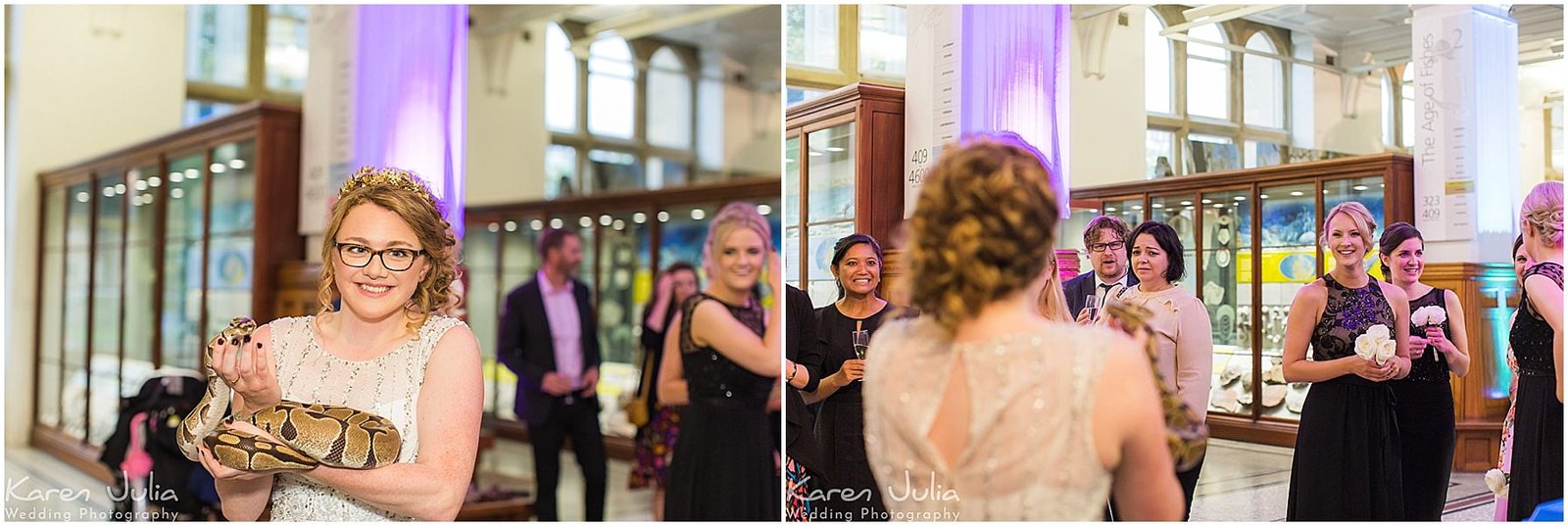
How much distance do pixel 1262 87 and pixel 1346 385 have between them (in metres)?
0.79

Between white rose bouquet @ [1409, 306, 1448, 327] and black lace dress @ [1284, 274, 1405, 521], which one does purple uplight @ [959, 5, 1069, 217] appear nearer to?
black lace dress @ [1284, 274, 1405, 521]

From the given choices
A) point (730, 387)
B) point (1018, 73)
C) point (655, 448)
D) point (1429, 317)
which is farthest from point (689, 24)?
point (1429, 317)

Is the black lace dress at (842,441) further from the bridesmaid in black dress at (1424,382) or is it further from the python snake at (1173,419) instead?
the bridesmaid in black dress at (1424,382)

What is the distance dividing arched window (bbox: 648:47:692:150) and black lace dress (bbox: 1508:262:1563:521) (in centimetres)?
824

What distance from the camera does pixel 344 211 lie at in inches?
96.3

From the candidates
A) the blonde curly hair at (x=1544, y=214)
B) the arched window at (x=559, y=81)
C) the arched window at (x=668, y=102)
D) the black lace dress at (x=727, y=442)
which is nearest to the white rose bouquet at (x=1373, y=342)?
the blonde curly hair at (x=1544, y=214)

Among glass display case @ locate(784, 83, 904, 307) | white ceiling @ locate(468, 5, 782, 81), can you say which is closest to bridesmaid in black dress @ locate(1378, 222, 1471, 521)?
glass display case @ locate(784, 83, 904, 307)

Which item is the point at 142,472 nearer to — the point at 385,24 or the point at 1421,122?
the point at 385,24

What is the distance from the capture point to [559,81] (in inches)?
393

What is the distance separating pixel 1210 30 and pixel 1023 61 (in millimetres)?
498

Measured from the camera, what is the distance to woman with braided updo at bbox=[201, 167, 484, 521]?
2.35 metres

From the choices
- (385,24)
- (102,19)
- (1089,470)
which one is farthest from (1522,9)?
(102,19)

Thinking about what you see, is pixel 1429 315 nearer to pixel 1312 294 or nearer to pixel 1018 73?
pixel 1312 294

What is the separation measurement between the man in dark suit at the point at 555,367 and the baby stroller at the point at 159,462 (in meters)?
1.39
